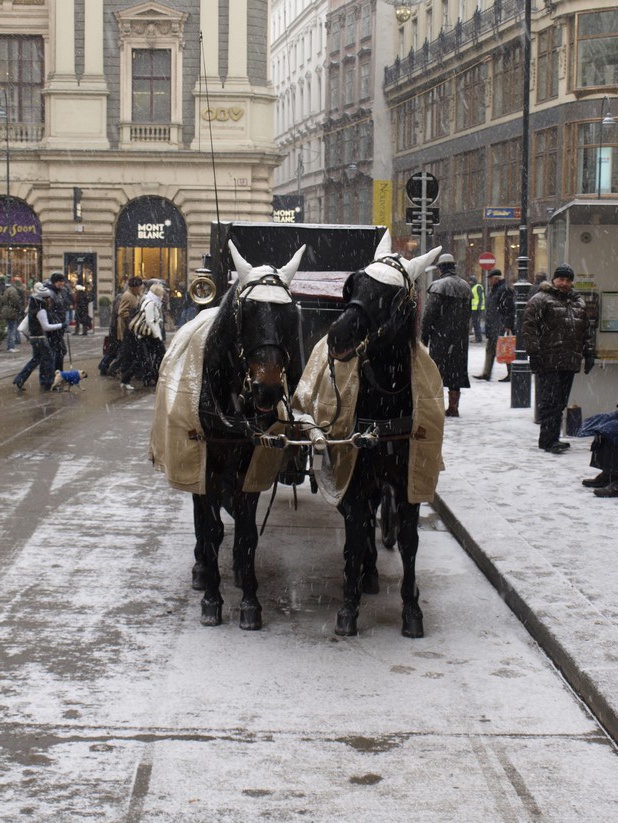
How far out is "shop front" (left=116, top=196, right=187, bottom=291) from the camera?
44.2 meters

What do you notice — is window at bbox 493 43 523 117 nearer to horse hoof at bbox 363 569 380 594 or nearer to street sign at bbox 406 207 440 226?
street sign at bbox 406 207 440 226

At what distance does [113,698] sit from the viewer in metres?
5.24

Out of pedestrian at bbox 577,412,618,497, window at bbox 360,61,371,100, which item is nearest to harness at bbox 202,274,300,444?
pedestrian at bbox 577,412,618,497

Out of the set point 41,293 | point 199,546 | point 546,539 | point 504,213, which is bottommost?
point 546,539

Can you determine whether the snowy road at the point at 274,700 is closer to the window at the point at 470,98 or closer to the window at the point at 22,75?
the window at the point at 22,75

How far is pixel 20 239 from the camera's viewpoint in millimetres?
45094

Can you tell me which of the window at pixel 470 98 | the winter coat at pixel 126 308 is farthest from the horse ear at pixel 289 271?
the window at pixel 470 98

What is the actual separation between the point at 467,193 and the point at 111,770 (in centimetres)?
4653

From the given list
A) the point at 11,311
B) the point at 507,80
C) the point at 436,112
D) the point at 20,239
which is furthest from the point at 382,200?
the point at 436,112

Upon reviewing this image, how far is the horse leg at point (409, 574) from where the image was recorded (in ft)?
20.6

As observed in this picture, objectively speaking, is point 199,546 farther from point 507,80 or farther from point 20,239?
point 507,80

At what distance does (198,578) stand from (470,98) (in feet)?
148

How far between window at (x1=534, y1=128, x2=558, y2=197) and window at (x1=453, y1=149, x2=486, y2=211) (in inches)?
196

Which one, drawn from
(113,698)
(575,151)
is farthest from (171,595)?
(575,151)
